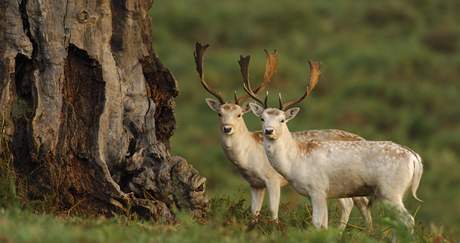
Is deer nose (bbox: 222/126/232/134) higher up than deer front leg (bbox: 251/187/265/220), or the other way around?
deer nose (bbox: 222/126/232/134)

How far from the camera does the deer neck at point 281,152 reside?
1434cm

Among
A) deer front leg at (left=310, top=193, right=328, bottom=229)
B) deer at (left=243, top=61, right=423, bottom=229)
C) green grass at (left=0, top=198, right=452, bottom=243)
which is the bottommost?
green grass at (left=0, top=198, right=452, bottom=243)

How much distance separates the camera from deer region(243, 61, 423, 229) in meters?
13.8

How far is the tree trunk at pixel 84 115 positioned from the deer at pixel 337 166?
1.22 metres

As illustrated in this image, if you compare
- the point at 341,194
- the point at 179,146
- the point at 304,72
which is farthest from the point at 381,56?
the point at 341,194

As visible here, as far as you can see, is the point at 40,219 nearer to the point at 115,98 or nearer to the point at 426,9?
the point at 115,98

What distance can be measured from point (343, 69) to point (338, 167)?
21271 millimetres

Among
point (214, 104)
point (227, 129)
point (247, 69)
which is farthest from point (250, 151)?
point (247, 69)

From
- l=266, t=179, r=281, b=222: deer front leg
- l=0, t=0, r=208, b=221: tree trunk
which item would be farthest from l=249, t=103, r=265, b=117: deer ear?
l=0, t=0, r=208, b=221: tree trunk

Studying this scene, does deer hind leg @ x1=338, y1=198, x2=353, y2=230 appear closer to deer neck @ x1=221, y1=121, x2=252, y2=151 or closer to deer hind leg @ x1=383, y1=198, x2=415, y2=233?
deer neck @ x1=221, y1=121, x2=252, y2=151

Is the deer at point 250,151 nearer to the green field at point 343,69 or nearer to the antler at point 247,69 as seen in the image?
the antler at point 247,69

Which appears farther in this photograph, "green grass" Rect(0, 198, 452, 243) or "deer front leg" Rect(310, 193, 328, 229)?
"deer front leg" Rect(310, 193, 328, 229)

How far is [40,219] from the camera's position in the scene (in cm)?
1145

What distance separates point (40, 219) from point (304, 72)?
76.0ft
